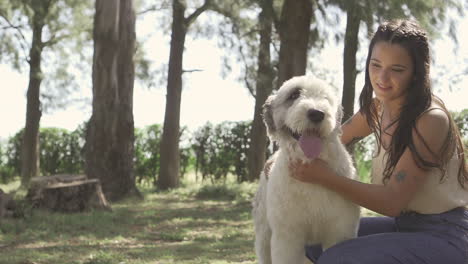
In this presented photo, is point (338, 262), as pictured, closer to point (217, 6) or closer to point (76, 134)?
point (217, 6)

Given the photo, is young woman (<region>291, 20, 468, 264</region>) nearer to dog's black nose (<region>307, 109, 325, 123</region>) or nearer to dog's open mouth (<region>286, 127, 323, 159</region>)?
dog's open mouth (<region>286, 127, 323, 159</region>)

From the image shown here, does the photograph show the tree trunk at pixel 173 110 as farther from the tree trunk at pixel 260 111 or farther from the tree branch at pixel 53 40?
the tree branch at pixel 53 40

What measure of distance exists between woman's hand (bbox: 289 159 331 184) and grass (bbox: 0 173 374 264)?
2734 millimetres

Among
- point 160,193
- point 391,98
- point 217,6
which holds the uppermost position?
point 217,6

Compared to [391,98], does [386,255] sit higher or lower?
lower

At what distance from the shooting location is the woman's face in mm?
2861

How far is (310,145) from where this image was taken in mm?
2994

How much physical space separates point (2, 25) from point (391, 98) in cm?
1394

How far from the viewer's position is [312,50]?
1280 cm

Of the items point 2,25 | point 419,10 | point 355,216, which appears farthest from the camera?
point 2,25

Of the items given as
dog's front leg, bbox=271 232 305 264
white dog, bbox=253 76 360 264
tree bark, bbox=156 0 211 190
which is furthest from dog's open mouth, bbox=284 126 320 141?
tree bark, bbox=156 0 211 190

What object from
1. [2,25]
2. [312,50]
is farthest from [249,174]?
[2,25]

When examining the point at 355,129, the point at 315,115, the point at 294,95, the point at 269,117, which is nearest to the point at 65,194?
the point at 269,117

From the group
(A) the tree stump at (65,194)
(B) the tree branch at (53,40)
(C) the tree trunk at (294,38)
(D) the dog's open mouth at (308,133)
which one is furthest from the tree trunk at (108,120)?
(D) the dog's open mouth at (308,133)
